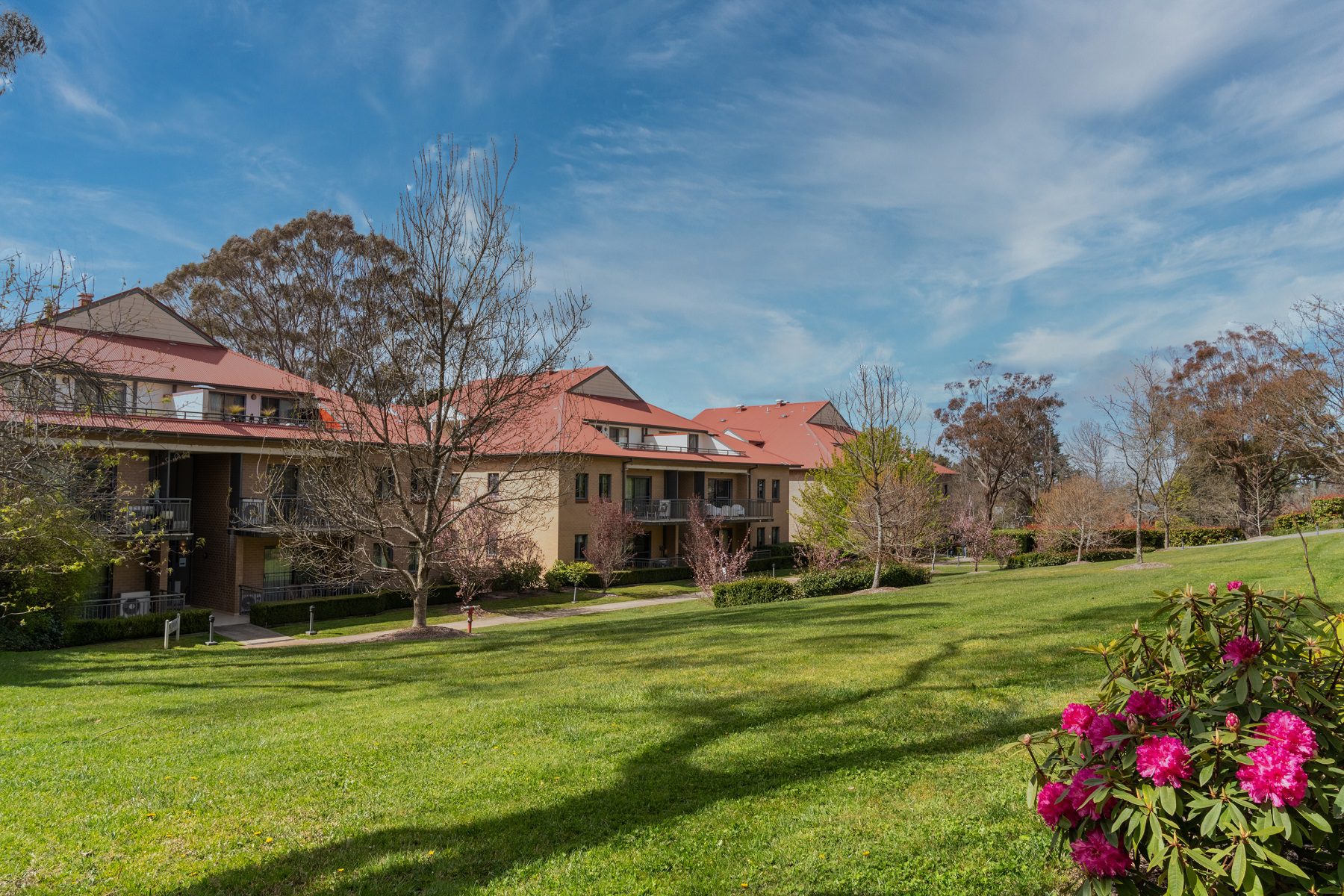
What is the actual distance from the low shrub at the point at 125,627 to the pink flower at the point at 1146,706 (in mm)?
21612

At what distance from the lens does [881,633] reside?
1137 cm

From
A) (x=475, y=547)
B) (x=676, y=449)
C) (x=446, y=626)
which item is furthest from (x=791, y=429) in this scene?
(x=446, y=626)

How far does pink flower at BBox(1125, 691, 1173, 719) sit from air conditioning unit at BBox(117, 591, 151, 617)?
25507 millimetres

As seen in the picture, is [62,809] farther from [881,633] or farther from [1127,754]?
[881,633]

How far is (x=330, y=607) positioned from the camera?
23469 mm

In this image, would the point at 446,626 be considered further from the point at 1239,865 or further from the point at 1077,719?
the point at 1239,865

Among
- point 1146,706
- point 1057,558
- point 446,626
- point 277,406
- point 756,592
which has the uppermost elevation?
point 277,406

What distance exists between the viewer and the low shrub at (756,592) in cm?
2202

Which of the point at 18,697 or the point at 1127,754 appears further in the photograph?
the point at 18,697

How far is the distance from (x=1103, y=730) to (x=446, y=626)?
1862 cm

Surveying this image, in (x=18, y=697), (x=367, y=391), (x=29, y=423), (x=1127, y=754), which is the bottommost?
(x=18, y=697)

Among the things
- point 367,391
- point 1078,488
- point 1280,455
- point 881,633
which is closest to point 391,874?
point 881,633

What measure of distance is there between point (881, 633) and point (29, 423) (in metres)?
13.7

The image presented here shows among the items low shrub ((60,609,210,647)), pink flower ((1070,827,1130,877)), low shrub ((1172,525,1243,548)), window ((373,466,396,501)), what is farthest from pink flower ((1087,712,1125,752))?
low shrub ((1172,525,1243,548))
